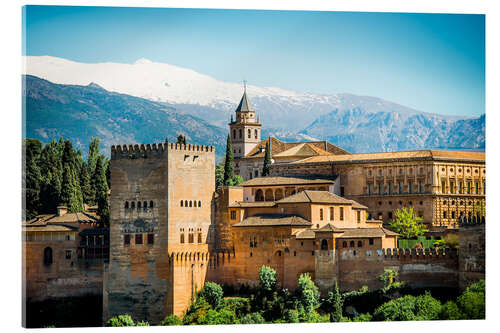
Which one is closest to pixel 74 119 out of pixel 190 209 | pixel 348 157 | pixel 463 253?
pixel 348 157

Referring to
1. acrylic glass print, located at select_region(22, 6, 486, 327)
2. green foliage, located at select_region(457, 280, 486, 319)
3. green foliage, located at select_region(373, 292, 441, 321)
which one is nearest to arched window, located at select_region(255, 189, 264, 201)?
acrylic glass print, located at select_region(22, 6, 486, 327)

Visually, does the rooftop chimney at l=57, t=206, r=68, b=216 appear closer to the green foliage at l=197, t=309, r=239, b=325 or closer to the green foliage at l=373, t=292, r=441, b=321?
the green foliage at l=197, t=309, r=239, b=325

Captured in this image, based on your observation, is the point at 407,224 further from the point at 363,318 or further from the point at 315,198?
the point at 363,318

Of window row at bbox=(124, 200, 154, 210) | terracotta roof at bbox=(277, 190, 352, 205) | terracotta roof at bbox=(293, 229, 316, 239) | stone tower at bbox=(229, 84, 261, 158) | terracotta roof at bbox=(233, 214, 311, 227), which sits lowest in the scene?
terracotta roof at bbox=(293, 229, 316, 239)

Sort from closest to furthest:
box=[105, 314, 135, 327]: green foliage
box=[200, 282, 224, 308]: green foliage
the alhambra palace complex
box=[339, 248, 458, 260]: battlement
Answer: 1. box=[339, 248, 458, 260]: battlement
2. box=[105, 314, 135, 327]: green foliage
3. the alhambra palace complex
4. box=[200, 282, 224, 308]: green foliage

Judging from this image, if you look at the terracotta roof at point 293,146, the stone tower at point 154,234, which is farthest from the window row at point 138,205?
the terracotta roof at point 293,146

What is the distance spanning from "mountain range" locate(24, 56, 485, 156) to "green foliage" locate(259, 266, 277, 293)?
452 inches

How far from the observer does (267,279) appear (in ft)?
128

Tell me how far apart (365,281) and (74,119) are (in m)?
77.9

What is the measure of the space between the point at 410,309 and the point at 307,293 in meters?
4.42

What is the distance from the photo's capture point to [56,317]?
4153 centimetres

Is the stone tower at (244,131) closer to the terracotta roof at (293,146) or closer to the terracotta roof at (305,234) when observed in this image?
the terracotta roof at (293,146)

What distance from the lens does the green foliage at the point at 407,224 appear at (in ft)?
151

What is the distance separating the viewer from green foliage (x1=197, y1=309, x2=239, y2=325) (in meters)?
36.0
